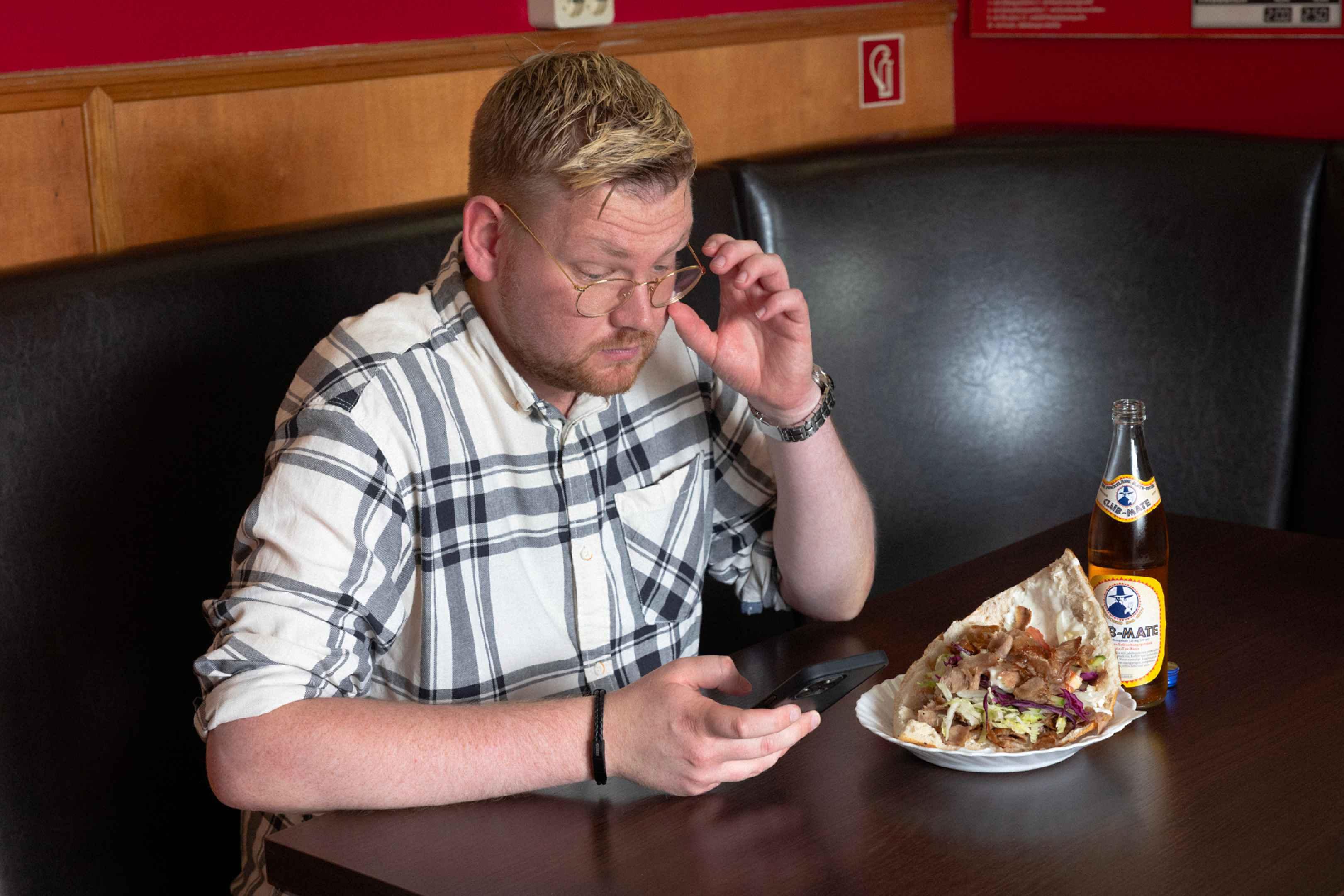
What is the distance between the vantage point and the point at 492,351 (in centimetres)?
135

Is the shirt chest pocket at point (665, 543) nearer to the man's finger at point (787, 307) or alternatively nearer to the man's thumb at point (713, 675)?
the man's finger at point (787, 307)

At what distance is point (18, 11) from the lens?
1.60 metres

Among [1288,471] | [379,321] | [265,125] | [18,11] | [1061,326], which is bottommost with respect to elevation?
[1288,471]

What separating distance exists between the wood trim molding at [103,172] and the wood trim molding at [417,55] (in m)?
0.02

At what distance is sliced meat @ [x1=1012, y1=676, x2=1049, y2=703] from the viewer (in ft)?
3.48

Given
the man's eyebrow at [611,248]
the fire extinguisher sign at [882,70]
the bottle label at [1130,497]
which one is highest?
the fire extinguisher sign at [882,70]

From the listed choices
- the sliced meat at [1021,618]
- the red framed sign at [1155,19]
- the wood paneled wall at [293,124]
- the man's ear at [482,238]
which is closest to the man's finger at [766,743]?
the sliced meat at [1021,618]

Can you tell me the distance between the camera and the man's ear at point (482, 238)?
1333mm

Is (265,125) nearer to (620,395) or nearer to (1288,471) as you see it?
(620,395)

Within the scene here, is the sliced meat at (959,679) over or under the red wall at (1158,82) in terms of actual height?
under

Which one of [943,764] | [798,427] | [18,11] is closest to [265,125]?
[18,11]

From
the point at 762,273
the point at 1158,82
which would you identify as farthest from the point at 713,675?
the point at 1158,82

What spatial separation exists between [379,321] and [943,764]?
2.14 feet

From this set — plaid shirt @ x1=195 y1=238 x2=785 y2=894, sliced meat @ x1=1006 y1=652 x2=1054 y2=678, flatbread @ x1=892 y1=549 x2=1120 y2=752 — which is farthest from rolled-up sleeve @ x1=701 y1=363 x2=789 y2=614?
sliced meat @ x1=1006 y1=652 x2=1054 y2=678
